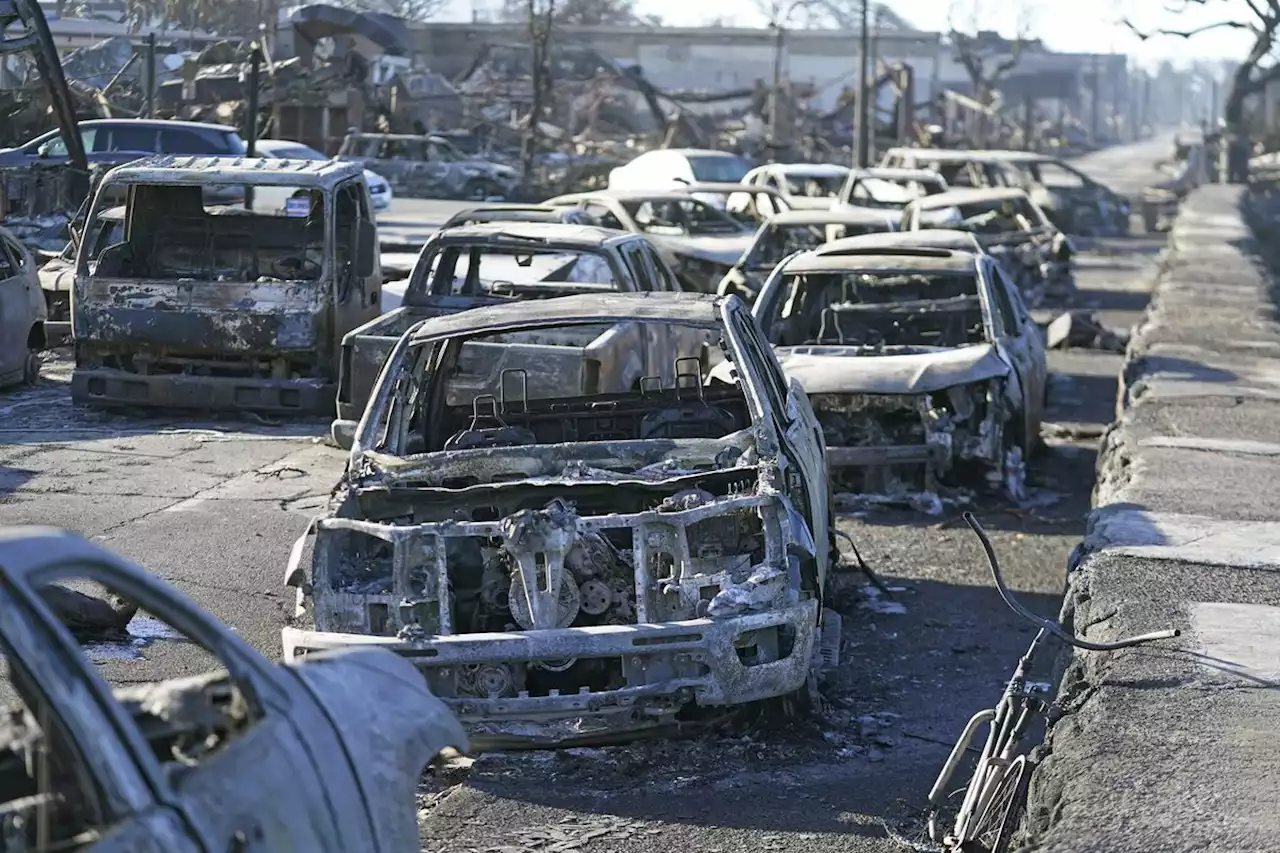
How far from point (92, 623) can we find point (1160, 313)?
1406 centimetres

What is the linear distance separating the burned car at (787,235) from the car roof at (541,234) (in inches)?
105

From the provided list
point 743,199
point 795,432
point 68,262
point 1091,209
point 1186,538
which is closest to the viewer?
point 795,432

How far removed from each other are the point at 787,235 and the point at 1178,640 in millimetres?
13134

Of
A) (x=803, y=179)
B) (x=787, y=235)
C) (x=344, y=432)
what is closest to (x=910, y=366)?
(x=344, y=432)

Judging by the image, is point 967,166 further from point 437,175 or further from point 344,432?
point 344,432

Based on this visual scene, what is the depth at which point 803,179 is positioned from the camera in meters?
28.5

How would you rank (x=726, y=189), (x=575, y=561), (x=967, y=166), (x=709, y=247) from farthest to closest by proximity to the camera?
1. (x=967, y=166)
2. (x=726, y=189)
3. (x=709, y=247)
4. (x=575, y=561)

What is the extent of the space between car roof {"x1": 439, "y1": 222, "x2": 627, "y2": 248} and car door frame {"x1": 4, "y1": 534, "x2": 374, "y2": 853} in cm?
898

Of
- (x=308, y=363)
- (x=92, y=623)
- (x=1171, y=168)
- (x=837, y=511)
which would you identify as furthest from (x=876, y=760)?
(x=1171, y=168)

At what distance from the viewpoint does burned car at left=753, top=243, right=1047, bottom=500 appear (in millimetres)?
11641

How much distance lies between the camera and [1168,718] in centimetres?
615

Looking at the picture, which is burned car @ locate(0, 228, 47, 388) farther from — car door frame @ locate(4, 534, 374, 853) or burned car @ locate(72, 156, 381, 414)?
car door frame @ locate(4, 534, 374, 853)

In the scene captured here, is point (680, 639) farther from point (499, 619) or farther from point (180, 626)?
point (180, 626)

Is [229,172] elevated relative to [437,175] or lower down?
elevated
